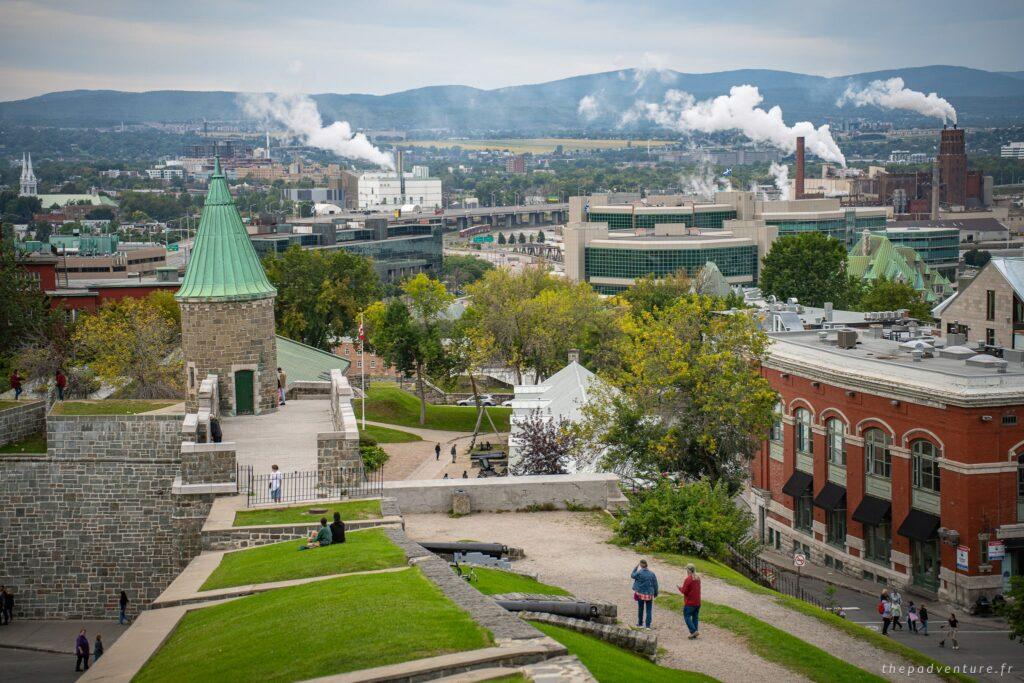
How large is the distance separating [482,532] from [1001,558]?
17.8 m

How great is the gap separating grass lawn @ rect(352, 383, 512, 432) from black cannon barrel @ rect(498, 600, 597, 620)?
44.0 m

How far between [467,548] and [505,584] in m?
4.05

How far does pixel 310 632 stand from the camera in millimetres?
21859

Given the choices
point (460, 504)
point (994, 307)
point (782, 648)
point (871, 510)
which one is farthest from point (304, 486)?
point (994, 307)

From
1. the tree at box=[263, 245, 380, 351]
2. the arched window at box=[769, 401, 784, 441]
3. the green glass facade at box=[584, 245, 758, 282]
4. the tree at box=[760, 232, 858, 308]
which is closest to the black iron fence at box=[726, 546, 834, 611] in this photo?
the arched window at box=[769, 401, 784, 441]

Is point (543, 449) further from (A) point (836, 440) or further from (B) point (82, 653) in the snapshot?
(B) point (82, 653)

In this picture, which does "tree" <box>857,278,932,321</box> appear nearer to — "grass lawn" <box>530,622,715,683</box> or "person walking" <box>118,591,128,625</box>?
"person walking" <box>118,591,128,625</box>

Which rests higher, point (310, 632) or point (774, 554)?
point (310, 632)

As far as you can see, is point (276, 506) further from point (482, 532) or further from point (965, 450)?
point (965, 450)

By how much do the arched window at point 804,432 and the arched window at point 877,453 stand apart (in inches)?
158

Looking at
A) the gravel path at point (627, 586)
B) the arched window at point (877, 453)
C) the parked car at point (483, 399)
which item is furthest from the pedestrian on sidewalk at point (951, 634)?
the parked car at point (483, 399)

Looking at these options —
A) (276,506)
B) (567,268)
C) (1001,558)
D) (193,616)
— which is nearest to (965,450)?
(1001,558)

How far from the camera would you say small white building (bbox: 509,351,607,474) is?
2056 inches

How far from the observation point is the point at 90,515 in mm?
40844
